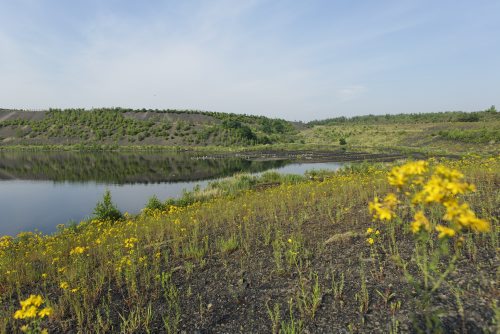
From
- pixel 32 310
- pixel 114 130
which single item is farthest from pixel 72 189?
pixel 114 130

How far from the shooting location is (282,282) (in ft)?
18.3

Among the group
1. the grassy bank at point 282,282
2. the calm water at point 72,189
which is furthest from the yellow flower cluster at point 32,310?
the calm water at point 72,189

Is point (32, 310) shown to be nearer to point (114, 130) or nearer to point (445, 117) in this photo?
point (114, 130)

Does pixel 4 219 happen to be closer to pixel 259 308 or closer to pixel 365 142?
pixel 259 308

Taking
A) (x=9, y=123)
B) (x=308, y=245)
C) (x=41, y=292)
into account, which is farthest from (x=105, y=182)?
(x=9, y=123)

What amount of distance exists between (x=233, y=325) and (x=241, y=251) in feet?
9.21

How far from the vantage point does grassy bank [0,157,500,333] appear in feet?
13.7

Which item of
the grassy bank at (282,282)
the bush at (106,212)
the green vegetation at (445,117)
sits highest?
the green vegetation at (445,117)

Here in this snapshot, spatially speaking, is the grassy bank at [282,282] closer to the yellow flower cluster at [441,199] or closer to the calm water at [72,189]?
the yellow flower cluster at [441,199]

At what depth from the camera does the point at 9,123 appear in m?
88.7

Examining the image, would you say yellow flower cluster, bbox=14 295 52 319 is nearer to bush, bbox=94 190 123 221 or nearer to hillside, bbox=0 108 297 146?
bush, bbox=94 190 123 221

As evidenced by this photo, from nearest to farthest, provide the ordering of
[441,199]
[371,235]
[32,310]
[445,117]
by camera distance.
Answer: [441,199]
[32,310]
[371,235]
[445,117]

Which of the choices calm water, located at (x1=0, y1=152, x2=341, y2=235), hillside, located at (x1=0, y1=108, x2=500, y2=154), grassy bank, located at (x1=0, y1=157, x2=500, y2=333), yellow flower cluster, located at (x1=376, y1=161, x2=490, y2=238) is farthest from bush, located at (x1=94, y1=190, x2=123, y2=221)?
hillside, located at (x1=0, y1=108, x2=500, y2=154)

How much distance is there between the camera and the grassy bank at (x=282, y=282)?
13.7 feet
